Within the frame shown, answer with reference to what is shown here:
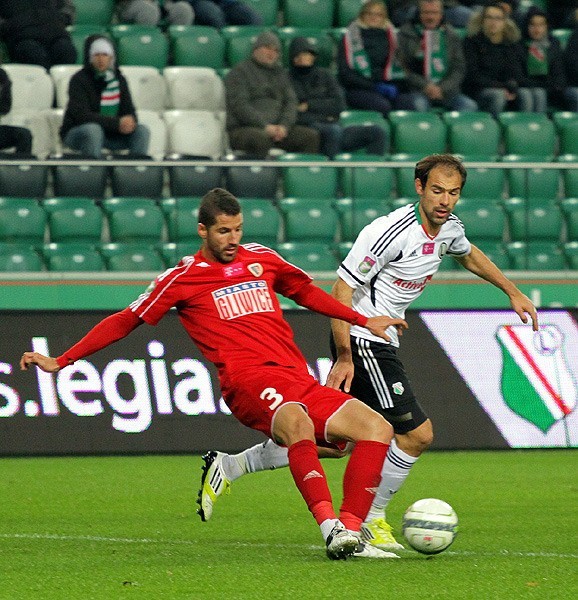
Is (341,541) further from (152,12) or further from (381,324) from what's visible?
(152,12)

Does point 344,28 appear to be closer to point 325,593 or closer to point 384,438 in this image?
point 384,438

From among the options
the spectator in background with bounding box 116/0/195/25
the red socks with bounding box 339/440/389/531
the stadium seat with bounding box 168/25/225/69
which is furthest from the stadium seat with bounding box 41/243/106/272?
the red socks with bounding box 339/440/389/531

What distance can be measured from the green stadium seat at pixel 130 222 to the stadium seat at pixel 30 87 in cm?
211

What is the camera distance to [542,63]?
51.2 ft

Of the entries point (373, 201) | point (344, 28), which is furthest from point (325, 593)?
point (344, 28)

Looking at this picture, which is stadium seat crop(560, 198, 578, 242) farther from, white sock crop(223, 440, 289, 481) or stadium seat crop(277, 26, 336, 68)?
white sock crop(223, 440, 289, 481)

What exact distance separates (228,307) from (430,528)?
1.37 m

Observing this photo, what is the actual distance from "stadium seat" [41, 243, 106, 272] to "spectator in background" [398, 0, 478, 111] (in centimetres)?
427

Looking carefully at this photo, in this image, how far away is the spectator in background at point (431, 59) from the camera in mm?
→ 14984

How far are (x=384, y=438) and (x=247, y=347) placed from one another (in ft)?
2.52

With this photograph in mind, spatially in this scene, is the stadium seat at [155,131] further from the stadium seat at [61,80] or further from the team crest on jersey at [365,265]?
the team crest on jersey at [365,265]

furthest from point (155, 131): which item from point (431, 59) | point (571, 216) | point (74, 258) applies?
point (571, 216)

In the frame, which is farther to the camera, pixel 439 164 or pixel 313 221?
pixel 313 221

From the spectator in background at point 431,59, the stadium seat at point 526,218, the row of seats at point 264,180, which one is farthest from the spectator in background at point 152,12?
the stadium seat at point 526,218
